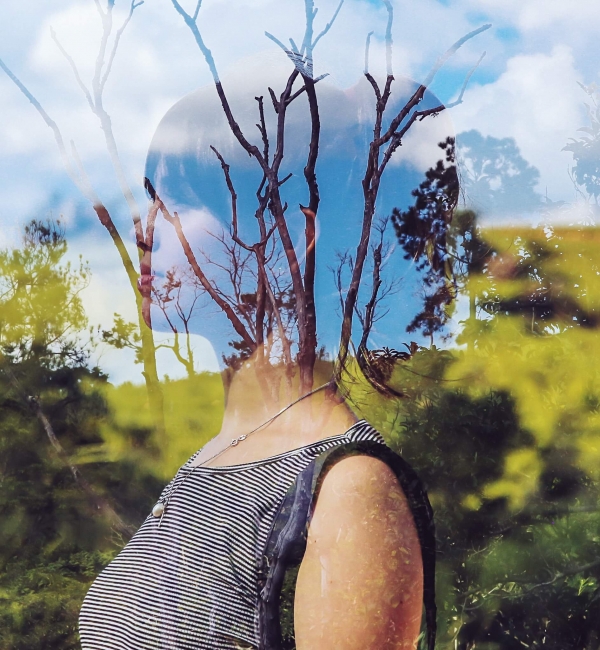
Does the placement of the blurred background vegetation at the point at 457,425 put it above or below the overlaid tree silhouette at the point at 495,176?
below

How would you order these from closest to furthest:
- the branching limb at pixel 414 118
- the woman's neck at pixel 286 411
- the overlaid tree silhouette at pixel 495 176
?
1. the woman's neck at pixel 286 411
2. the branching limb at pixel 414 118
3. the overlaid tree silhouette at pixel 495 176

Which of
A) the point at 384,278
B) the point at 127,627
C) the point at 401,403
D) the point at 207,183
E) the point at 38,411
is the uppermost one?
the point at 207,183

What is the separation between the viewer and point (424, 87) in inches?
49.4

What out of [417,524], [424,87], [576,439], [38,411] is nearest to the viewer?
[417,524]

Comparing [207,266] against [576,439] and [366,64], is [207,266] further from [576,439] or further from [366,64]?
[576,439]

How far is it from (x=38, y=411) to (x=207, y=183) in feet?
2.42

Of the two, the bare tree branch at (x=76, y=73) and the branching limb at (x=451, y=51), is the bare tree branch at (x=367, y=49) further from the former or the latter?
the bare tree branch at (x=76, y=73)

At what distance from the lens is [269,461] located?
105 cm

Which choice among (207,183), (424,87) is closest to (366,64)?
(424,87)

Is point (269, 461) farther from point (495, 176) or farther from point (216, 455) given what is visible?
point (495, 176)

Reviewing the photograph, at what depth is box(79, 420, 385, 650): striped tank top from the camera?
953mm

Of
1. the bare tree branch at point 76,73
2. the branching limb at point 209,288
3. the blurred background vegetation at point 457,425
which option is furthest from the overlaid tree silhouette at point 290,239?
the bare tree branch at point 76,73

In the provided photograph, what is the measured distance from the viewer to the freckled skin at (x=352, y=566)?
0.90 m

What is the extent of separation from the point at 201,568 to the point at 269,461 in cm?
20
